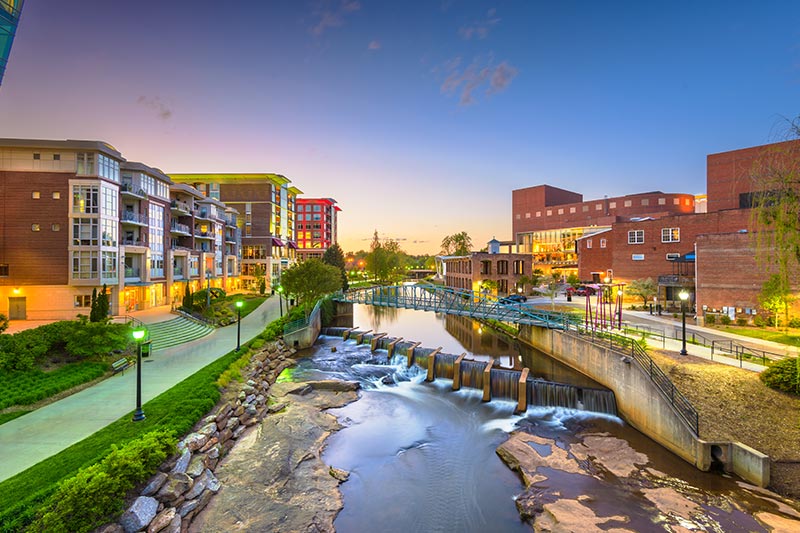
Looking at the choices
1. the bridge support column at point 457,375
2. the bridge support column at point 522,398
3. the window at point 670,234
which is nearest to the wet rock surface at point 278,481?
the bridge support column at point 457,375

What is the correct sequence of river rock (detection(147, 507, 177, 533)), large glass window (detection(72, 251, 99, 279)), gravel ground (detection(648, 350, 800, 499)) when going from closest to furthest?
river rock (detection(147, 507, 177, 533))
gravel ground (detection(648, 350, 800, 499))
large glass window (detection(72, 251, 99, 279))

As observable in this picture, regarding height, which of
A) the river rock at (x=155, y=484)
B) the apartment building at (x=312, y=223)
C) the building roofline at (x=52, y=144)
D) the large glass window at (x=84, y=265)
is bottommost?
the river rock at (x=155, y=484)

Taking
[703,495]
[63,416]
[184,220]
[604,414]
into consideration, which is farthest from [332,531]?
[184,220]

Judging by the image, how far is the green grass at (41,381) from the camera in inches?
587

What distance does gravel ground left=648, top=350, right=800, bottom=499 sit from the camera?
41.2 feet

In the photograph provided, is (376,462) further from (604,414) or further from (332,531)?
(604,414)

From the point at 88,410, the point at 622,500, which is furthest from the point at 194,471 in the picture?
the point at 622,500

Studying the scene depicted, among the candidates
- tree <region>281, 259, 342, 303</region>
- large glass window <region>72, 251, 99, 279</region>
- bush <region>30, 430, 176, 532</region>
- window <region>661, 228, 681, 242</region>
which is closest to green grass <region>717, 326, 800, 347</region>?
window <region>661, 228, 681, 242</region>

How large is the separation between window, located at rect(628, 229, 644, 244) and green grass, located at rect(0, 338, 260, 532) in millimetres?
50830

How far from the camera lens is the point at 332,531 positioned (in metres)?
10.9

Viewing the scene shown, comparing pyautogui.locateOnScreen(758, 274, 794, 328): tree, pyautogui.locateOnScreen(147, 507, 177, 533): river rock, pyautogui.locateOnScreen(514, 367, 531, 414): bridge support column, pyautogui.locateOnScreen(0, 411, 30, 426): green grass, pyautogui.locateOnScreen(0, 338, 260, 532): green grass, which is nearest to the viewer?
pyautogui.locateOnScreen(0, 338, 260, 532): green grass

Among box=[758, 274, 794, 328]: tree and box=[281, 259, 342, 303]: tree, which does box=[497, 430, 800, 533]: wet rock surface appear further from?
box=[281, 259, 342, 303]: tree

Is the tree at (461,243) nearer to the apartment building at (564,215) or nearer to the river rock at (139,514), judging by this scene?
the apartment building at (564,215)

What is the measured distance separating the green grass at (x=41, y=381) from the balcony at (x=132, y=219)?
1849 centimetres
